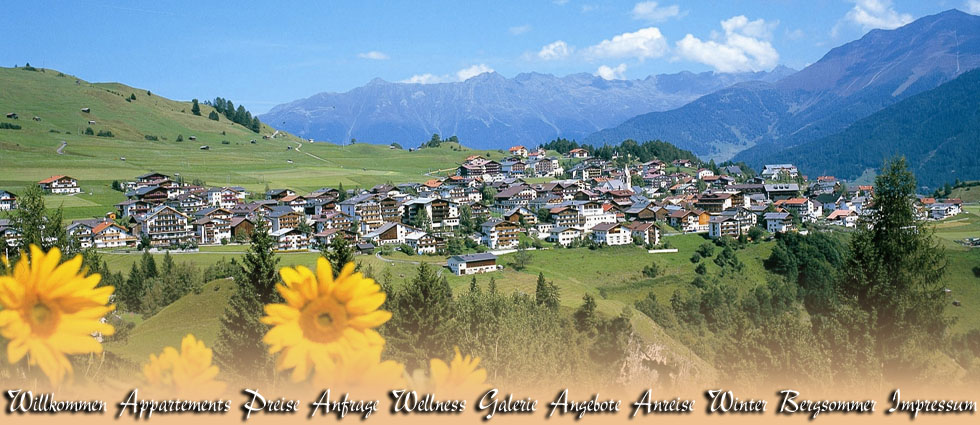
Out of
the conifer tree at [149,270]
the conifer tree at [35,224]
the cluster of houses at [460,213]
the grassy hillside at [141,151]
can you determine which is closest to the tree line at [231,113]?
the grassy hillside at [141,151]

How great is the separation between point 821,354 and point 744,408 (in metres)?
9.43

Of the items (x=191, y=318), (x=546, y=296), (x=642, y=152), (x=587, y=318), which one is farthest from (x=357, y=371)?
(x=642, y=152)

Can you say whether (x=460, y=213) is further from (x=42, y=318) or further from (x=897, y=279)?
(x=42, y=318)

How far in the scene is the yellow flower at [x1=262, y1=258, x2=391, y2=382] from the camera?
5.13ft

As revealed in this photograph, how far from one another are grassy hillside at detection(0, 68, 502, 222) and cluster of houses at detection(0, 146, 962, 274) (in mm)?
6661

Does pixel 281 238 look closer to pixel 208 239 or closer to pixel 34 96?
pixel 208 239

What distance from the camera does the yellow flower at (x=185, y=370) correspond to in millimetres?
1830

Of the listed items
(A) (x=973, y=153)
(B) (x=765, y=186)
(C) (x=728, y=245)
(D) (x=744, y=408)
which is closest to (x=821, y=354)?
(D) (x=744, y=408)

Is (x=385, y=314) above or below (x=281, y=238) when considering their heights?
above

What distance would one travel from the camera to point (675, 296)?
37469mm

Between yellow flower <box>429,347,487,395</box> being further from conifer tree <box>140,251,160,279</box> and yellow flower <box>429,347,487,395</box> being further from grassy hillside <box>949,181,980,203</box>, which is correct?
grassy hillside <box>949,181,980,203</box>

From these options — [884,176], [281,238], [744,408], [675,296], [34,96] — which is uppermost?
[34,96]

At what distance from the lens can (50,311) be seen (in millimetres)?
1528

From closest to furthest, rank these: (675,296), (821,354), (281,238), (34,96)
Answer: (821,354)
(675,296)
(281,238)
(34,96)
